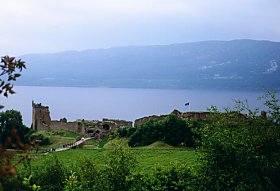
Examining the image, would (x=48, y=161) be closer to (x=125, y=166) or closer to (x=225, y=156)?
(x=125, y=166)

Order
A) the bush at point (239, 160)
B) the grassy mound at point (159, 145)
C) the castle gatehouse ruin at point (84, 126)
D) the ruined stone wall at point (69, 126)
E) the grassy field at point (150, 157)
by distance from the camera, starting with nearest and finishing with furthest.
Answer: the bush at point (239, 160) → the grassy field at point (150, 157) → the grassy mound at point (159, 145) → the castle gatehouse ruin at point (84, 126) → the ruined stone wall at point (69, 126)

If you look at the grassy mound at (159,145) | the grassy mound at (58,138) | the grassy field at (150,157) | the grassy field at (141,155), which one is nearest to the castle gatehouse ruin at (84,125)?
the grassy mound at (58,138)

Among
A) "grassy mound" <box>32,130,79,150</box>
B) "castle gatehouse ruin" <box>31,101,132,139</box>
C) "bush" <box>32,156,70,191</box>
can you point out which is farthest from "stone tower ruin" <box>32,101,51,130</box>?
"bush" <box>32,156,70,191</box>

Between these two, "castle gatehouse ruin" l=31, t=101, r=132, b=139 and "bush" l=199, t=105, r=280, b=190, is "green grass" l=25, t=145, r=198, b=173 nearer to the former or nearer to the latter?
"bush" l=199, t=105, r=280, b=190

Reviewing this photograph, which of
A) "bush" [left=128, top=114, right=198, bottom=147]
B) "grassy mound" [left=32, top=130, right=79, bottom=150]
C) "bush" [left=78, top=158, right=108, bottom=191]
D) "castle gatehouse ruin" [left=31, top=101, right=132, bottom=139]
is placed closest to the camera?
"bush" [left=78, top=158, right=108, bottom=191]

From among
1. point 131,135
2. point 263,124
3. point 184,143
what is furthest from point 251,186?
point 131,135

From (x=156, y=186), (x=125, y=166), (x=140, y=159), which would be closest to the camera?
(x=125, y=166)

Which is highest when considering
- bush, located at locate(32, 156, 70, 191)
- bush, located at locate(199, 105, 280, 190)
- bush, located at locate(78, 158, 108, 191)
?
bush, located at locate(199, 105, 280, 190)

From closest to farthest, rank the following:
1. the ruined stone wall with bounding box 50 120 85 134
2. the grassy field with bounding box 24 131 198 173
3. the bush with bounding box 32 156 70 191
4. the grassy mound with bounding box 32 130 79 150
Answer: the bush with bounding box 32 156 70 191
the grassy field with bounding box 24 131 198 173
the grassy mound with bounding box 32 130 79 150
the ruined stone wall with bounding box 50 120 85 134

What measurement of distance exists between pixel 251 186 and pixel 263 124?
5500 millimetres

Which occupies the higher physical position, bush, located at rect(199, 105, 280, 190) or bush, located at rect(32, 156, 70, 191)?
bush, located at rect(199, 105, 280, 190)

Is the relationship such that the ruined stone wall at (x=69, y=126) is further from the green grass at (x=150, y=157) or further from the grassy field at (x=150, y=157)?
the green grass at (x=150, y=157)

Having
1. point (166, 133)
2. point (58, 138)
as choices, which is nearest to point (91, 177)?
point (166, 133)

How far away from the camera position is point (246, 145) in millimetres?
21297
